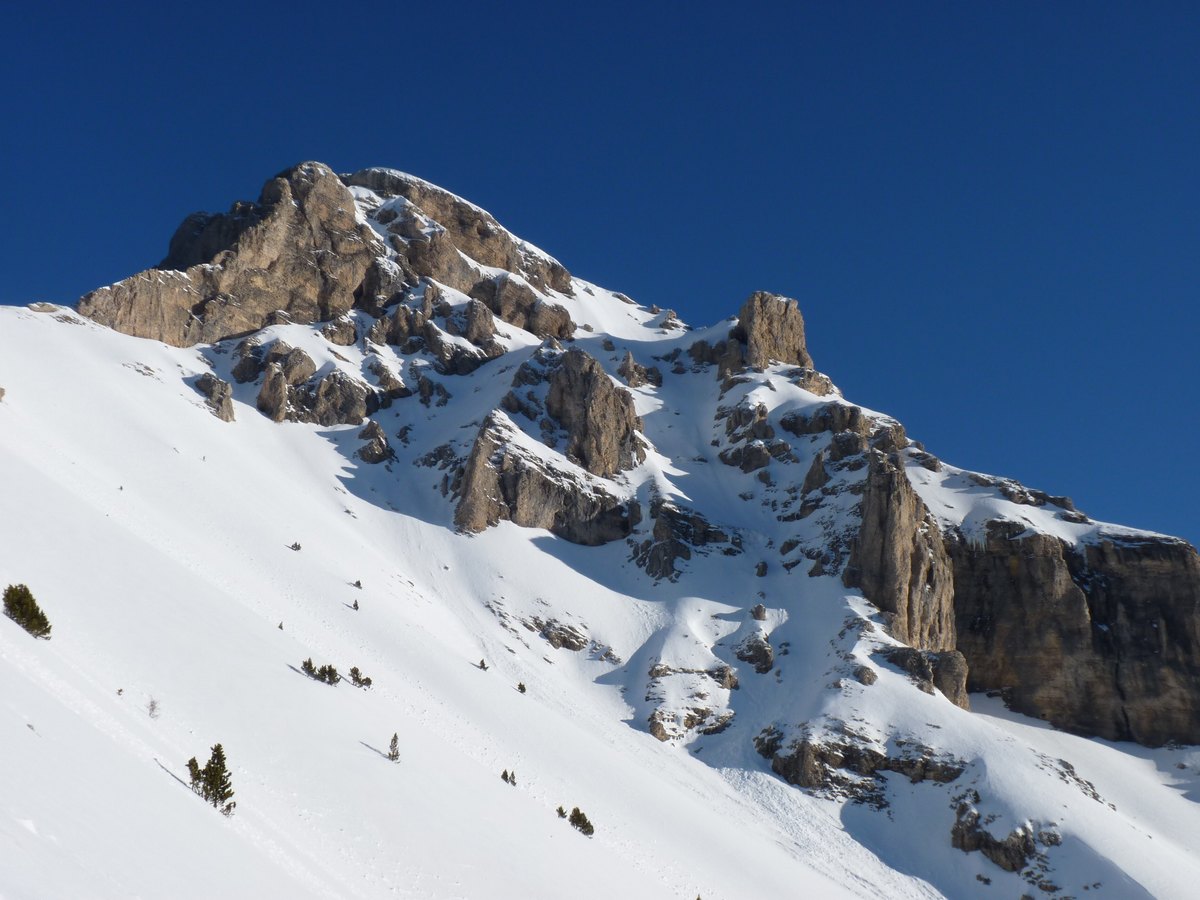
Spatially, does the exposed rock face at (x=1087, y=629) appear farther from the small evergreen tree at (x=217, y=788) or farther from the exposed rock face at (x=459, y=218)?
the small evergreen tree at (x=217, y=788)

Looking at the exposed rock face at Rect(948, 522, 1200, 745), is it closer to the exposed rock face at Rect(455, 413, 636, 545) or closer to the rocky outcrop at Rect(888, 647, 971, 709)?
the rocky outcrop at Rect(888, 647, 971, 709)

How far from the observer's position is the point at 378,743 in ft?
64.1

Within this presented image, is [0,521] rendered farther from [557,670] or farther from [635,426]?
[635,426]

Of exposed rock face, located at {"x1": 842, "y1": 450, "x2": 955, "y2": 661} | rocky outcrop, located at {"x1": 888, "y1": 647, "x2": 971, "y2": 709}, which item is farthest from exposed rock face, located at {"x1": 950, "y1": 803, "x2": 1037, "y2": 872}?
exposed rock face, located at {"x1": 842, "y1": 450, "x2": 955, "y2": 661}

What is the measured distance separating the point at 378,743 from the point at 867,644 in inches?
1851

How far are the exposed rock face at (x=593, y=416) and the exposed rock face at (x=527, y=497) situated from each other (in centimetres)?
475

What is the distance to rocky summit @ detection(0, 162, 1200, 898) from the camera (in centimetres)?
4434

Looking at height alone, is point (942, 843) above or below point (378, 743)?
above

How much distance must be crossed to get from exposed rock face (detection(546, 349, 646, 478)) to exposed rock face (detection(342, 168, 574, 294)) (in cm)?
3782

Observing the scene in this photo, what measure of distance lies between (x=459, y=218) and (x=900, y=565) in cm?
7838

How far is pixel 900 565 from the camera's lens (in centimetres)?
6819

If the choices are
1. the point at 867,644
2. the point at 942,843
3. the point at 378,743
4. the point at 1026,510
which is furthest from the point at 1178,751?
the point at 378,743

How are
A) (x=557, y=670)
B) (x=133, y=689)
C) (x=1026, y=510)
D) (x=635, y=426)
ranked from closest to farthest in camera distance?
1. (x=133, y=689)
2. (x=557, y=670)
3. (x=1026, y=510)
4. (x=635, y=426)

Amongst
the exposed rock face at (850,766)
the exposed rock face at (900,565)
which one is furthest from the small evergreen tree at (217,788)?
the exposed rock face at (900,565)
